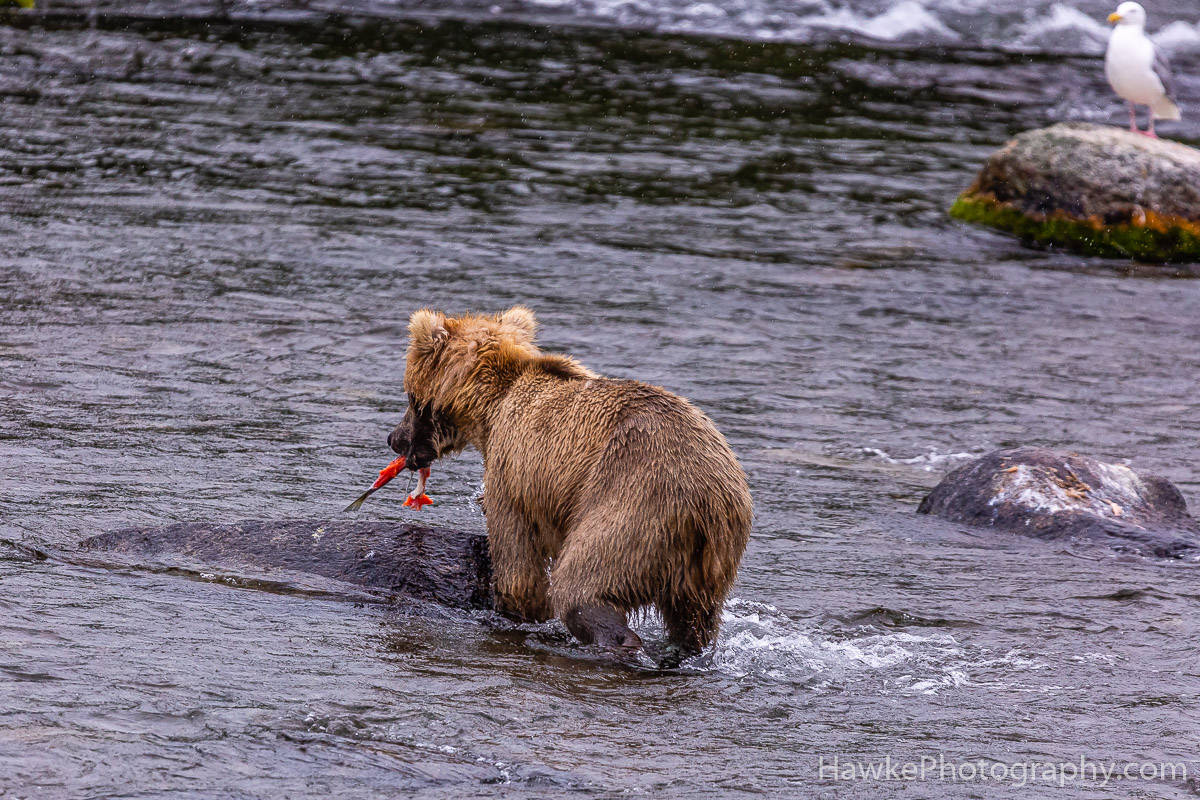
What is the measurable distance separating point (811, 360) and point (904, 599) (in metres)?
4.34

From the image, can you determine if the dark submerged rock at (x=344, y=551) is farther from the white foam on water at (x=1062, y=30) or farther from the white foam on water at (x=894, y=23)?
the white foam on water at (x=1062, y=30)

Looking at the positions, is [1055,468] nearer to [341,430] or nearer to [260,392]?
[341,430]

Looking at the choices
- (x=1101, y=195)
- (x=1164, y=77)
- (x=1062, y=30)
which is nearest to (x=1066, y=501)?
(x=1101, y=195)

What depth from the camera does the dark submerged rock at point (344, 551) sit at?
6.73 meters

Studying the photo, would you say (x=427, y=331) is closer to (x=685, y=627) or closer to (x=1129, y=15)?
(x=685, y=627)

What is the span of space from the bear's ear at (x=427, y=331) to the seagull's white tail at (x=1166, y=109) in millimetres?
13624

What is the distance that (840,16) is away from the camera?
24891mm

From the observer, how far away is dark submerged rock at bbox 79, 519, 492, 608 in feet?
22.1

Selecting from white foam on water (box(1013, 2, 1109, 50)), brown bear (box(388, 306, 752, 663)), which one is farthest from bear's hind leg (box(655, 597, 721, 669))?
white foam on water (box(1013, 2, 1109, 50))

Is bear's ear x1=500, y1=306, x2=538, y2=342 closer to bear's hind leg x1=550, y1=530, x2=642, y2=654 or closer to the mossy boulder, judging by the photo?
bear's hind leg x1=550, y1=530, x2=642, y2=654

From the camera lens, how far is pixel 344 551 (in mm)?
6848

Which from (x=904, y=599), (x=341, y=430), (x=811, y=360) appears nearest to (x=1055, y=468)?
(x=904, y=599)

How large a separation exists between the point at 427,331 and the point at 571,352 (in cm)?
405

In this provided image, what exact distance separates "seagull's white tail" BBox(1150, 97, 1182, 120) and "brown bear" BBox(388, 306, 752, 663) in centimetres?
1360
